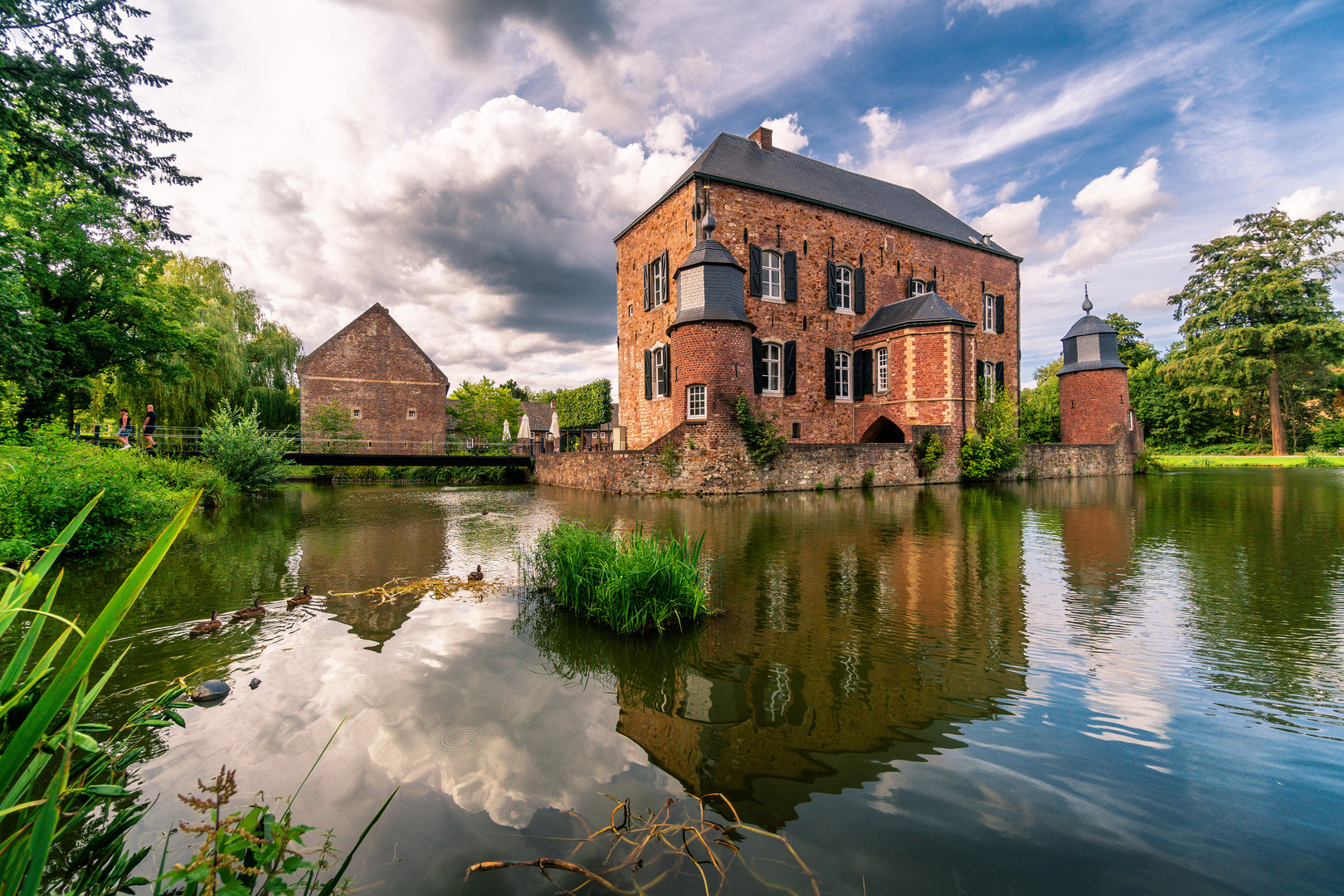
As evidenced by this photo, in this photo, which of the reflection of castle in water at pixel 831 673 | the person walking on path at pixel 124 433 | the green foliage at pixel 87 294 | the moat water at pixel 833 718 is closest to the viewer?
the moat water at pixel 833 718

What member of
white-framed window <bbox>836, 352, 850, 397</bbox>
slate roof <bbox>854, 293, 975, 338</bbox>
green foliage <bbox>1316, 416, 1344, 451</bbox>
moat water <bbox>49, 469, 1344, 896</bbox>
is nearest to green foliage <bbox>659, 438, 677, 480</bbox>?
white-framed window <bbox>836, 352, 850, 397</bbox>

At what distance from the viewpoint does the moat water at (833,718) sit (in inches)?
74.5

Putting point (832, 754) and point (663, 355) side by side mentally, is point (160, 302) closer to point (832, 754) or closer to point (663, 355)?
point (663, 355)

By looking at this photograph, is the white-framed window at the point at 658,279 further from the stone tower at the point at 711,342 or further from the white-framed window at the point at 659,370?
the stone tower at the point at 711,342

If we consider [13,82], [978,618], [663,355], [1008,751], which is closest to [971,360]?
[663,355]

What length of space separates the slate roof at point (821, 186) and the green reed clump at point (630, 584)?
1526cm

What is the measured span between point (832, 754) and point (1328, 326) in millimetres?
39373

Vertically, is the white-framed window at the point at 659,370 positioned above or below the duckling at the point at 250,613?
above

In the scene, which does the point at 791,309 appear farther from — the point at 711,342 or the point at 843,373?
the point at 711,342

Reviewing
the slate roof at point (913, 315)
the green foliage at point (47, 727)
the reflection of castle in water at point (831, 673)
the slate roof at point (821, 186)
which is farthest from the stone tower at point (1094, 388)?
the green foliage at point (47, 727)

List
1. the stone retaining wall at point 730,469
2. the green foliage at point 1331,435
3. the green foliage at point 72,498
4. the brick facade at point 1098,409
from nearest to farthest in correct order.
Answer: the green foliage at point 72,498 → the stone retaining wall at point 730,469 → the brick facade at point 1098,409 → the green foliage at point 1331,435

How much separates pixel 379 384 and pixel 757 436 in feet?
66.3

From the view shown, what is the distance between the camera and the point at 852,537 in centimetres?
782

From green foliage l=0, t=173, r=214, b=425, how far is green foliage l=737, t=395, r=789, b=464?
13.7 meters
